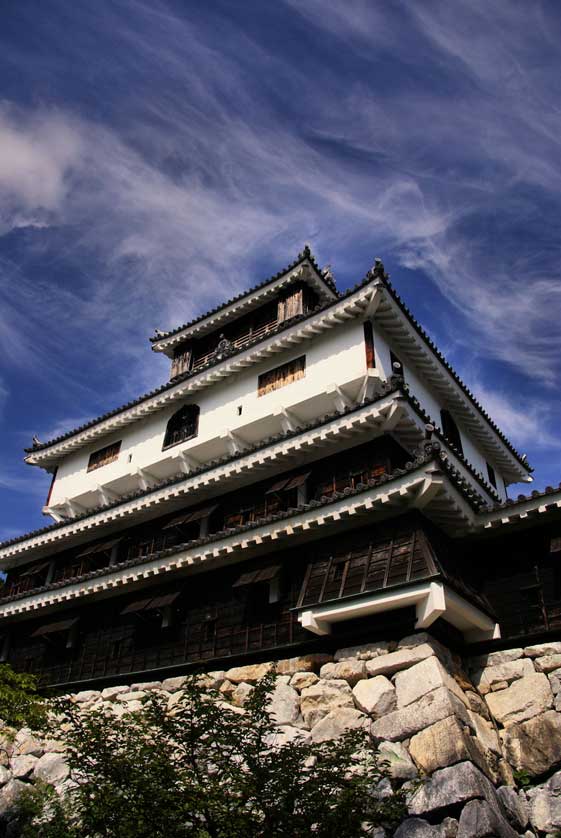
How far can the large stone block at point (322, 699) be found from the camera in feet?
51.9

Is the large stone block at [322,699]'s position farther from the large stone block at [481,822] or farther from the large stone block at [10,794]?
the large stone block at [10,794]

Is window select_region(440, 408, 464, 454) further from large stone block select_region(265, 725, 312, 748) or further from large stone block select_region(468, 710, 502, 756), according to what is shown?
large stone block select_region(265, 725, 312, 748)

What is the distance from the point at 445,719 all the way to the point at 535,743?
104 inches

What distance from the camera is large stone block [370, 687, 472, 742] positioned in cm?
1421

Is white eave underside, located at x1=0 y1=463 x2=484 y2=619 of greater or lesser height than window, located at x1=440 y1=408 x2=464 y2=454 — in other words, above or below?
below

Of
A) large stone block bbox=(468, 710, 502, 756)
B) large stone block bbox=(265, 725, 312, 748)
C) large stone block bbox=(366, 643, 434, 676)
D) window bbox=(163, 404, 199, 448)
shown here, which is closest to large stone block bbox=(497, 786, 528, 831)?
large stone block bbox=(468, 710, 502, 756)

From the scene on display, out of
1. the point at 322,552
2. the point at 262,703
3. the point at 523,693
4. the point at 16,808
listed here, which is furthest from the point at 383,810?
the point at 16,808

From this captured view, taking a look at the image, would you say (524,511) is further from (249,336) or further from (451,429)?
(249,336)

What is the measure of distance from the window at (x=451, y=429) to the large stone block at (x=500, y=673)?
1042 centimetres

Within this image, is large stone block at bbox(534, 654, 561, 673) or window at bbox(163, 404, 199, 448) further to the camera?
window at bbox(163, 404, 199, 448)

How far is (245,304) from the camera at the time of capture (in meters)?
30.3

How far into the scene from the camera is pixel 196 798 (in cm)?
1081

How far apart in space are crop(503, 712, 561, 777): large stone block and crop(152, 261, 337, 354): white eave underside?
60.8 feet

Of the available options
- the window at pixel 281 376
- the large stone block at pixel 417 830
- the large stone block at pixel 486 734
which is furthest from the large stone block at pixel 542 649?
the window at pixel 281 376
